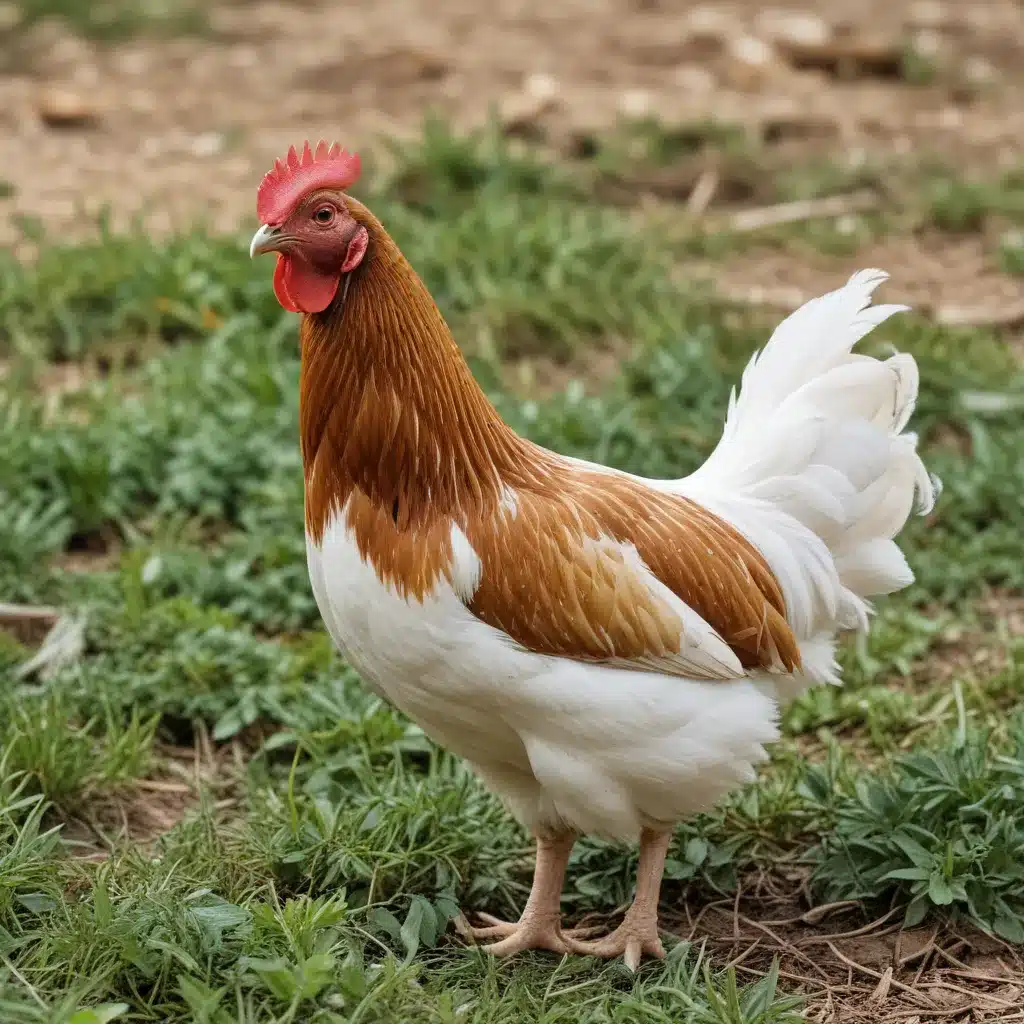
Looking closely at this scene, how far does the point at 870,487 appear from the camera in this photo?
3664mm

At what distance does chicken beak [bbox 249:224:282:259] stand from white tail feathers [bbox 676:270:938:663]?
1196 millimetres

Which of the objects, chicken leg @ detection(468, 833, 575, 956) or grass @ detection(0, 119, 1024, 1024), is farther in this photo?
chicken leg @ detection(468, 833, 575, 956)

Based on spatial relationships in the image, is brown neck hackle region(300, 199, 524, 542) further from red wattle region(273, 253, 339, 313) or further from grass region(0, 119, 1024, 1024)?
grass region(0, 119, 1024, 1024)

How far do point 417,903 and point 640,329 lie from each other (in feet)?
11.9

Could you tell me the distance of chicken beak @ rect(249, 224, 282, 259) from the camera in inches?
121

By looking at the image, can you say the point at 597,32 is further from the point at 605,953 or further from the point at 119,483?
the point at 605,953

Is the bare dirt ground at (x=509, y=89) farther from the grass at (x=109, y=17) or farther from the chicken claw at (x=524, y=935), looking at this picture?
the chicken claw at (x=524, y=935)

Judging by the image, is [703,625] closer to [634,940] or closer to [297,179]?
[634,940]

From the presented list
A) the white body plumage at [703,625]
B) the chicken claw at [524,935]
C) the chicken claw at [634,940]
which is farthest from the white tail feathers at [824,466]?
the chicken claw at [524,935]

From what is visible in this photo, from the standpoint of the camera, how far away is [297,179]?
10.3ft

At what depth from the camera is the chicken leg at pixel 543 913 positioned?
371 cm

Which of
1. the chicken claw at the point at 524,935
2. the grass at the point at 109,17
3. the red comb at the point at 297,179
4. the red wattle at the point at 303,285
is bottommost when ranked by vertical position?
the chicken claw at the point at 524,935

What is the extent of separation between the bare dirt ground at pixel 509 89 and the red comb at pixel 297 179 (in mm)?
4275

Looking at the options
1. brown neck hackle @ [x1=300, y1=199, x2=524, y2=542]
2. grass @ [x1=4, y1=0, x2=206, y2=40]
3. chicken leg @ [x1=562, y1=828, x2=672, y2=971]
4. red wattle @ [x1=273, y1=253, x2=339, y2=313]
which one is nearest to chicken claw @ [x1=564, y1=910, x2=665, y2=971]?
chicken leg @ [x1=562, y1=828, x2=672, y2=971]
